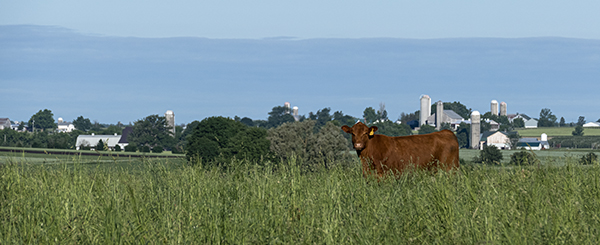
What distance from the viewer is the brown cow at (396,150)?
11.2 metres

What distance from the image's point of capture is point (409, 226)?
18.1 ft

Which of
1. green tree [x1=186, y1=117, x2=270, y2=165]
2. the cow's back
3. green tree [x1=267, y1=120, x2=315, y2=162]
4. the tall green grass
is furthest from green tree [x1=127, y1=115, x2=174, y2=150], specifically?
the tall green grass

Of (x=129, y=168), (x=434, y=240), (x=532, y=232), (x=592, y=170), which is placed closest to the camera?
(x=532, y=232)

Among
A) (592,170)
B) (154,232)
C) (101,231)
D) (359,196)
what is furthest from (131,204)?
(592,170)

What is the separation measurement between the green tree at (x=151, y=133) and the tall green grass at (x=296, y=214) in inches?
7158

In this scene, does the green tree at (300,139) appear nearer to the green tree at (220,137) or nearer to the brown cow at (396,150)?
the green tree at (220,137)

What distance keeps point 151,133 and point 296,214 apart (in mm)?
192187

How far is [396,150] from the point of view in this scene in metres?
11.7

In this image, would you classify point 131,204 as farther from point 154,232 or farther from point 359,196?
A: point 359,196

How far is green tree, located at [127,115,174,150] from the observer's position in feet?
603

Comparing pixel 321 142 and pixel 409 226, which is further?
pixel 321 142

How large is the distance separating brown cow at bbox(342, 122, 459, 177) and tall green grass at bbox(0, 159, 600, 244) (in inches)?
134

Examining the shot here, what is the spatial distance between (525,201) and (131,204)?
4.85 metres

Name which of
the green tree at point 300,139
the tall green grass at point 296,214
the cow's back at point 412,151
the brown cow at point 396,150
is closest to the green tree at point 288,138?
the green tree at point 300,139
